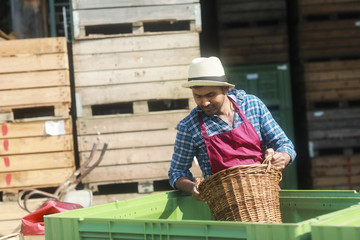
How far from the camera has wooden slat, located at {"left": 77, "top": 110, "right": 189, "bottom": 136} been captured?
215 inches

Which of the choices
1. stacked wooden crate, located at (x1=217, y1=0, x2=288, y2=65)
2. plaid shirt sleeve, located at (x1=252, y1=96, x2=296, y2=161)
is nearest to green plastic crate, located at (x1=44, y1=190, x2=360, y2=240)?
plaid shirt sleeve, located at (x1=252, y1=96, x2=296, y2=161)

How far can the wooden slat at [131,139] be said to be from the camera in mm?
5449

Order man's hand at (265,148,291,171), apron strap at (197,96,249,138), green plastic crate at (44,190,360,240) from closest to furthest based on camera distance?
green plastic crate at (44,190,360,240), man's hand at (265,148,291,171), apron strap at (197,96,249,138)

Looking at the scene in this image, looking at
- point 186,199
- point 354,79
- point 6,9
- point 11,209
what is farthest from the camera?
point 6,9

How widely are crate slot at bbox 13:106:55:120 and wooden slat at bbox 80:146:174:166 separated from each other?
664 mm

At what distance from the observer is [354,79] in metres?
7.05

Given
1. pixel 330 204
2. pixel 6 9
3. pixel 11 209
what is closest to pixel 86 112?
pixel 11 209

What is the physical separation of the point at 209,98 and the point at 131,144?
8.18ft

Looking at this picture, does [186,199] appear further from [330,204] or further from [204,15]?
[204,15]

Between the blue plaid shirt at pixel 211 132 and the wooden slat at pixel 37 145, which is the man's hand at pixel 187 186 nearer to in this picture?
the blue plaid shirt at pixel 211 132

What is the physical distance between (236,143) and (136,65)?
2.67 m

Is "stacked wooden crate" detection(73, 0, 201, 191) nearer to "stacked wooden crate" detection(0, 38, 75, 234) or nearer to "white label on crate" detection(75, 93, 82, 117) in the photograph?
"white label on crate" detection(75, 93, 82, 117)

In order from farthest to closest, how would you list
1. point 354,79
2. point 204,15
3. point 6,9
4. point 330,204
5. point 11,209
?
point 6,9, point 204,15, point 354,79, point 11,209, point 330,204

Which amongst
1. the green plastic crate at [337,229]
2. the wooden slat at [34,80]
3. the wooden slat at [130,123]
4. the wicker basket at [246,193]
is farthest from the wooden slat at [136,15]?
the green plastic crate at [337,229]
